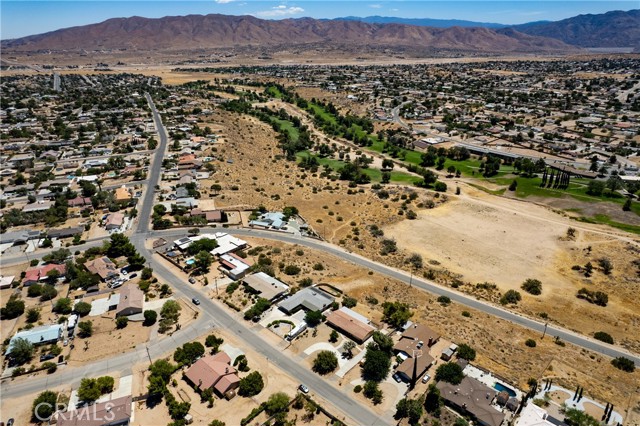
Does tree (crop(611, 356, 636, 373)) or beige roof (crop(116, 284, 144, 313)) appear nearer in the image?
tree (crop(611, 356, 636, 373))

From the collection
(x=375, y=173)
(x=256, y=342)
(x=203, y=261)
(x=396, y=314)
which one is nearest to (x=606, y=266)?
(x=396, y=314)

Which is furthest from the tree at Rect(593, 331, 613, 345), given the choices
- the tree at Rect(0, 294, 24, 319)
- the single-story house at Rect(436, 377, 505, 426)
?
the tree at Rect(0, 294, 24, 319)

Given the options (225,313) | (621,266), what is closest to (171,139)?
(225,313)

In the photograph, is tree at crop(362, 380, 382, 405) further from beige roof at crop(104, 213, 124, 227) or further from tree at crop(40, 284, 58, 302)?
Result: beige roof at crop(104, 213, 124, 227)

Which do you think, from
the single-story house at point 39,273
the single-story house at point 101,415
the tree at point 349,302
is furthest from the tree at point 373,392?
the single-story house at point 39,273

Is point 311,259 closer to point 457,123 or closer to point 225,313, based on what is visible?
point 225,313

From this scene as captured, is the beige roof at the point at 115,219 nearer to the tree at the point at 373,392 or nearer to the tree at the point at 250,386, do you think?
the tree at the point at 250,386
